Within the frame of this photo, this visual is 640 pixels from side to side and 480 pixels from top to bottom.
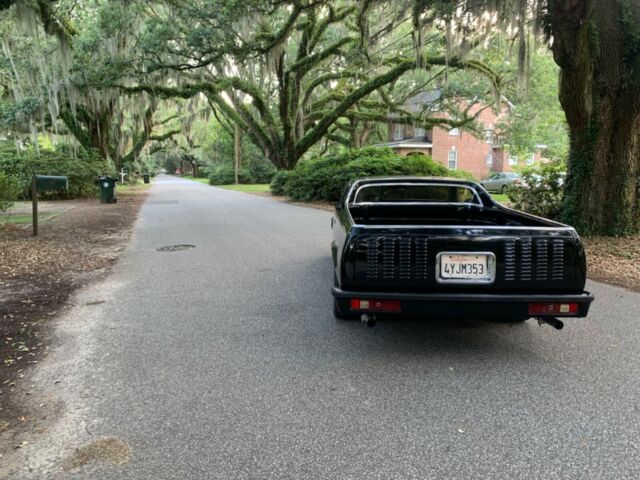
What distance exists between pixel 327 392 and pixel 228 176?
4260cm

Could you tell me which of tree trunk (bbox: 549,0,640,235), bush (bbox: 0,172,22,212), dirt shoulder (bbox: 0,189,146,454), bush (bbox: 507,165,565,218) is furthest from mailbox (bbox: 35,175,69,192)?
bush (bbox: 507,165,565,218)

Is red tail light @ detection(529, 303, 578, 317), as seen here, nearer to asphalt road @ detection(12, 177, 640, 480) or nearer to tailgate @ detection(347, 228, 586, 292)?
tailgate @ detection(347, 228, 586, 292)

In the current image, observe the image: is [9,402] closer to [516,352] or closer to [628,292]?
[516,352]

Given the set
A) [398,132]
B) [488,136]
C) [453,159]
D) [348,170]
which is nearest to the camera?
[348,170]

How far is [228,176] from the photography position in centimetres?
4438

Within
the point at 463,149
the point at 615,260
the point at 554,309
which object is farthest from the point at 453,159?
the point at 554,309

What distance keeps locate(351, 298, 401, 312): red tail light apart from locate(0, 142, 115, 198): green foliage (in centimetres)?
2046

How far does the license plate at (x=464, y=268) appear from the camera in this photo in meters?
3.65

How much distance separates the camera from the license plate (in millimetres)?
3646

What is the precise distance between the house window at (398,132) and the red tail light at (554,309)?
124 feet

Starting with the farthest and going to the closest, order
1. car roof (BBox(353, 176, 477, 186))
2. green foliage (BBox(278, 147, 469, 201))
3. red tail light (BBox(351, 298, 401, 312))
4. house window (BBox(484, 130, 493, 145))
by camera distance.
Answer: house window (BBox(484, 130, 493, 145)) < green foliage (BBox(278, 147, 469, 201)) < car roof (BBox(353, 176, 477, 186)) < red tail light (BBox(351, 298, 401, 312))

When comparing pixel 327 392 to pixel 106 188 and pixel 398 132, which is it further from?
pixel 398 132

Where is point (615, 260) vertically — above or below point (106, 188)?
below

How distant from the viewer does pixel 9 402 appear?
3180 millimetres
